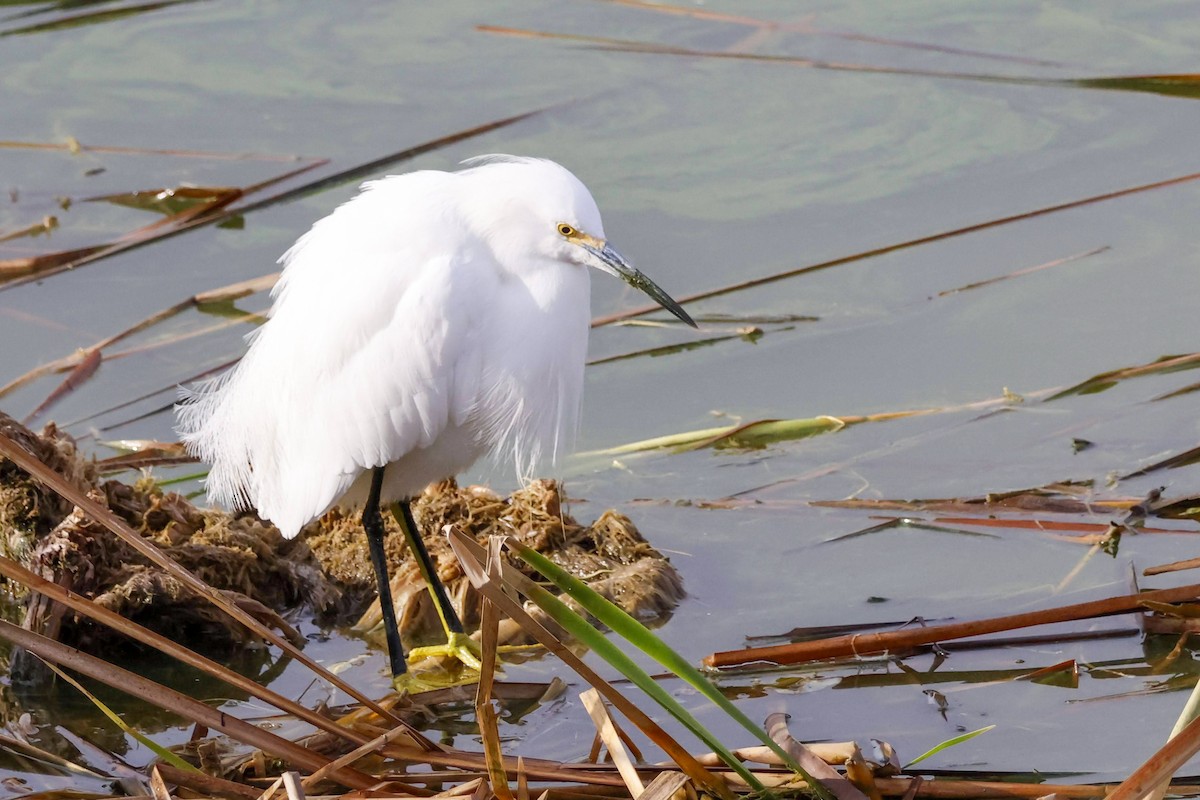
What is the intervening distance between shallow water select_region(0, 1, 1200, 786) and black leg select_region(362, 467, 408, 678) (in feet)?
0.35

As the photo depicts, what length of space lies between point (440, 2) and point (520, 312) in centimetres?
643

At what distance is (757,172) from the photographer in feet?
25.1

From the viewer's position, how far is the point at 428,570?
4395mm

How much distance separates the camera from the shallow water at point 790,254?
3986 mm

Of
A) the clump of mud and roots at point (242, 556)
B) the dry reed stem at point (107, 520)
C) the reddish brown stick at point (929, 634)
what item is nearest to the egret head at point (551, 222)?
the clump of mud and roots at point (242, 556)

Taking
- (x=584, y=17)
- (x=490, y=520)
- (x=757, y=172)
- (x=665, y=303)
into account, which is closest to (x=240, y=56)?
(x=584, y=17)

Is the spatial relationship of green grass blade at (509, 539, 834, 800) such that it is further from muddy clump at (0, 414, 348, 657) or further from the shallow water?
muddy clump at (0, 414, 348, 657)

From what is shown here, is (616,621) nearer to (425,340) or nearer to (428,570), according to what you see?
(425,340)

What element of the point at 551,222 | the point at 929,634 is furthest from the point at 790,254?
the point at 929,634

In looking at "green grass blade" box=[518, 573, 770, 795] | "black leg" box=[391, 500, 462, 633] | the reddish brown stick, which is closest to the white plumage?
"black leg" box=[391, 500, 462, 633]

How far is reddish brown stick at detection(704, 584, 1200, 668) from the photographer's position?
317 centimetres

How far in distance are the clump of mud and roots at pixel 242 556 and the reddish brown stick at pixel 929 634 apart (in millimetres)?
921

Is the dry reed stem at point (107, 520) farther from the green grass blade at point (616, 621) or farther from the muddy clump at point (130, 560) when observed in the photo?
the muddy clump at point (130, 560)

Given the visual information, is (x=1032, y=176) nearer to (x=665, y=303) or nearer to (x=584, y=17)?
(x=584, y=17)
